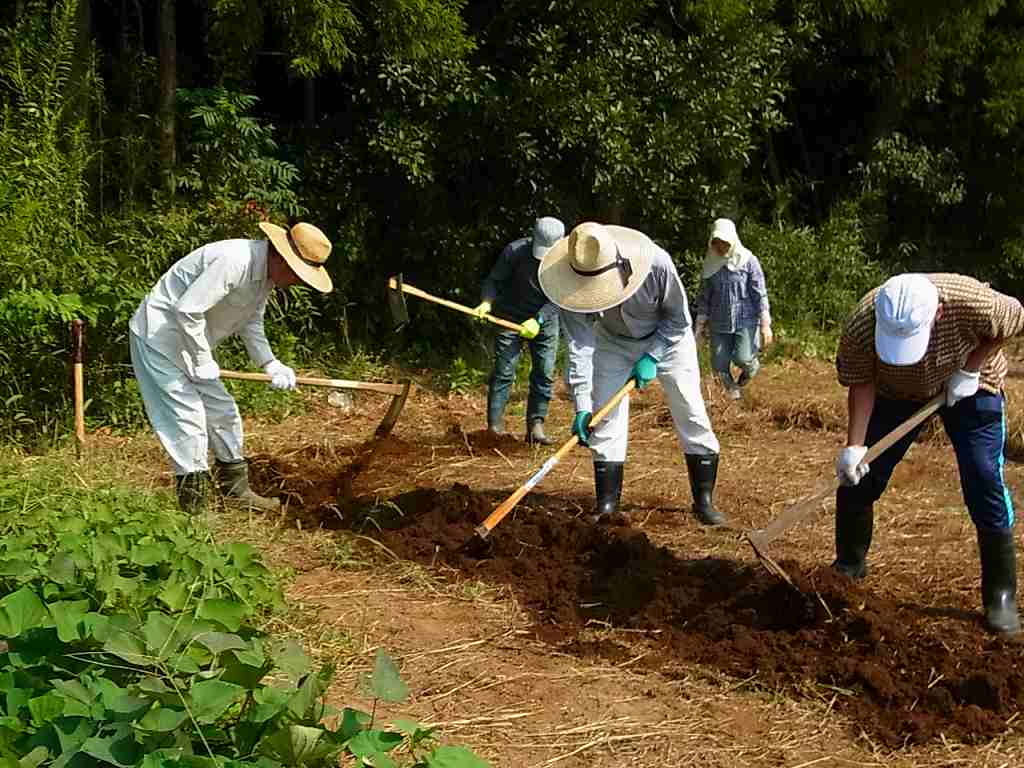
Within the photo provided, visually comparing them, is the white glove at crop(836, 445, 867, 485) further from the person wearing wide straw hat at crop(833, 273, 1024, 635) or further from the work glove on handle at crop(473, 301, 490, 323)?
the work glove on handle at crop(473, 301, 490, 323)

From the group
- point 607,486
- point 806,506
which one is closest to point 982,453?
point 806,506

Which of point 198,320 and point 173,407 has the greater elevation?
point 198,320

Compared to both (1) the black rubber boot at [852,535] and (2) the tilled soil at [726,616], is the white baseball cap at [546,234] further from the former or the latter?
(1) the black rubber boot at [852,535]

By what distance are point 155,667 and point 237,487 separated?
9.16ft

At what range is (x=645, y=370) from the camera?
17.9ft

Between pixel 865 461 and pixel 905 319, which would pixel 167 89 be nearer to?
pixel 865 461

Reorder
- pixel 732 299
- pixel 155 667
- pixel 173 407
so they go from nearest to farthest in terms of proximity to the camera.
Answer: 1. pixel 155 667
2. pixel 173 407
3. pixel 732 299

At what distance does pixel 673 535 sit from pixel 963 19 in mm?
9803

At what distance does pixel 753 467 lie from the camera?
7172mm

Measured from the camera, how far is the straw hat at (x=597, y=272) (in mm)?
5211

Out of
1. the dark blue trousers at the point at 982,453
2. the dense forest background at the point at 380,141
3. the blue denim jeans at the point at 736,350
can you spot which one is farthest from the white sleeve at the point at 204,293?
the blue denim jeans at the point at 736,350

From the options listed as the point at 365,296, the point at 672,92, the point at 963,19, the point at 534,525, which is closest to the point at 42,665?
the point at 534,525

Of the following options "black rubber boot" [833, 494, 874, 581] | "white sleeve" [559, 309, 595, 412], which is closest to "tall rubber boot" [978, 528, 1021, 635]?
"black rubber boot" [833, 494, 874, 581]

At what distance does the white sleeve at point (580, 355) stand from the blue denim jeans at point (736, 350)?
7.23 ft
